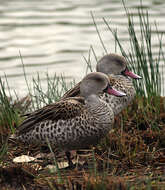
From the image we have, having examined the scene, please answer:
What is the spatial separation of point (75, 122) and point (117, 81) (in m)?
1.35

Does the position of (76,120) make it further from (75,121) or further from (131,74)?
(131,74)

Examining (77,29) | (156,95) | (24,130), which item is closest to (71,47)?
(77,29)

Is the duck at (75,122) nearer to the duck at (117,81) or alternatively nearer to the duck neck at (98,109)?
the duck neck at (98,109)

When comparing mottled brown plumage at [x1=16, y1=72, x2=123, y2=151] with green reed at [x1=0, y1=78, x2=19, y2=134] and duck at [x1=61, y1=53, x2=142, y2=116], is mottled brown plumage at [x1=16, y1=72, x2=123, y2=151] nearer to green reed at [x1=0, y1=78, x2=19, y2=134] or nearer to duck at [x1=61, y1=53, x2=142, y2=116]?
duck at [x1=61, y1=53, x2=142, y2=116]

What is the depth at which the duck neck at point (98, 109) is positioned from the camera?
17.8 feet

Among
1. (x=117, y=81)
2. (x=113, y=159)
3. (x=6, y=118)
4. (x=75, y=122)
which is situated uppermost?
(x=117, y=81)

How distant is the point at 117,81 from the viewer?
259 inches

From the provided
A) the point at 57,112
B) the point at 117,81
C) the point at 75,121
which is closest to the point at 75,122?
the point at 75,121

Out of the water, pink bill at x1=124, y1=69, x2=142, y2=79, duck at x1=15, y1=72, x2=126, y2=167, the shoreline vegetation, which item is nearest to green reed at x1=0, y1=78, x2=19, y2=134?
the shoreline vegetation

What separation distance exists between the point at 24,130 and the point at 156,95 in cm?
159

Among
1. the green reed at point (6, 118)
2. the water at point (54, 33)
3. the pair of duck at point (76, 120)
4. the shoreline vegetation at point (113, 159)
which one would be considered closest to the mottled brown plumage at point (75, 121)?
the pair of duck at point (76, 120)

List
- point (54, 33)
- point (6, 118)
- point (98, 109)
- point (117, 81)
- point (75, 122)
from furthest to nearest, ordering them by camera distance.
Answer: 1. point (54, 33)
2. point (117, 81)
3. point (6, 118)
4. point (98, 109)
5. point (75, 122)

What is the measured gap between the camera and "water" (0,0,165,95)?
11688mm

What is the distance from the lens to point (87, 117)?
540 cm
